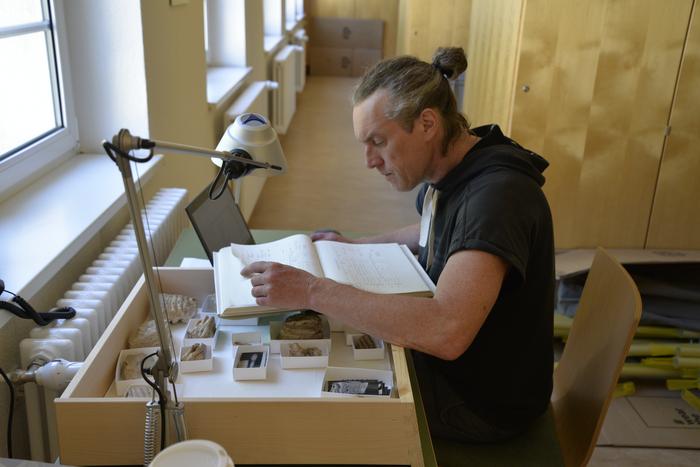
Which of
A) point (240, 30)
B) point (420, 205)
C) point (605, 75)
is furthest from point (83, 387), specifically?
point (240, 30)

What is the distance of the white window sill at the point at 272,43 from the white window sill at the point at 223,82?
1.20 metres

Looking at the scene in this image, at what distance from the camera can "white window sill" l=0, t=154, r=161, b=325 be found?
1321 mm

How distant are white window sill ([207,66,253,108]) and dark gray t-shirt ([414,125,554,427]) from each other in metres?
1.87

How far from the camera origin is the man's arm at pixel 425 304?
3.74 feet

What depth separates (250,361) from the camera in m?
1.16

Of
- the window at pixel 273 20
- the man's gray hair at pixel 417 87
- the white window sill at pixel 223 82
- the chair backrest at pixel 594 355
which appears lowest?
the chair backrest at pixel 594 355

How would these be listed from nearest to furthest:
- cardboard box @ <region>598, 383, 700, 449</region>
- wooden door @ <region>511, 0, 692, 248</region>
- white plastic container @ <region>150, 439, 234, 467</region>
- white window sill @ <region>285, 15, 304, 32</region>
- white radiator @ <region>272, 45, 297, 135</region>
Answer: white plastic container @ <region>150, 439, 234, 467</region>
cardboard box @ <region>598, 383, 700, 449</region>
wooden door @ <region>511, 0, 692, 248</region>
white radiator @ <region>272, 45, 297, 135</region>
white window sill @ <region>285, 15, 304, 32</region>

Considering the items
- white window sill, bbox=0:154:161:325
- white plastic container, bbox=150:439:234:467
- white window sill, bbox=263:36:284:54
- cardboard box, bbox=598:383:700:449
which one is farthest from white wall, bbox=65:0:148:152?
white window sill, bbox=263:36:284:54

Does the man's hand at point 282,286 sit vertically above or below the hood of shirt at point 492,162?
below

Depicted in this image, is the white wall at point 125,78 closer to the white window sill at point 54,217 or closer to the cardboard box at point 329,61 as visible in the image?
the white window sill at point 54,217

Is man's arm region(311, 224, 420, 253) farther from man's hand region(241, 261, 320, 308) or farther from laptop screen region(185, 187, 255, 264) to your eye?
man's hand region(241, 261, 320, 308)

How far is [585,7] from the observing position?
8.57ft

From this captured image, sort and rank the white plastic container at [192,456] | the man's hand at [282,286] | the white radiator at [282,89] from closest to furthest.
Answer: the white plastic container at [192,456], the man's hand at [282,286], the white radiator at [282,89]

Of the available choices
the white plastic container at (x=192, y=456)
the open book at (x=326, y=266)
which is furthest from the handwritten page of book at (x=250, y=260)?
the white plastic container at (x=192, y=456)
